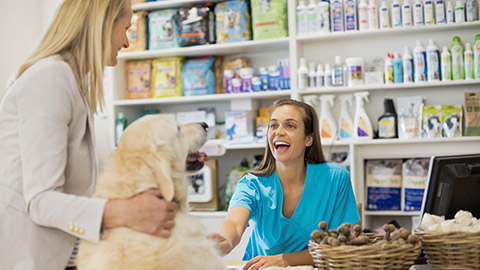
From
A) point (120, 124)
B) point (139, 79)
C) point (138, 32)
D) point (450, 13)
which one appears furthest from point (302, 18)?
point (120, 124)

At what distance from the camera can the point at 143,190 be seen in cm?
122

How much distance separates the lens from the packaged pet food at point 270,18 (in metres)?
3.82

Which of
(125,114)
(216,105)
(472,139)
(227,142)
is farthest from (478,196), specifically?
(125,114)

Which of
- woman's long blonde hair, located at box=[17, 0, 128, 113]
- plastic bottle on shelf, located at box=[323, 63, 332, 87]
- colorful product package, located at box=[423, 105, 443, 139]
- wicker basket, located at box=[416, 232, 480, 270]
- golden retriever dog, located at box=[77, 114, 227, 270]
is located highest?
plastic bottle on shelf, located at box=[323, 63, 332, 87]

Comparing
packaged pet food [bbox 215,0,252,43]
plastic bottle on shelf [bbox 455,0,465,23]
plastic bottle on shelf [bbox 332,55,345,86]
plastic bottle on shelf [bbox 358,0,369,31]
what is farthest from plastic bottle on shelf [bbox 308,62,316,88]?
plastic bottle on shelf [bbox 455,0,465,23]

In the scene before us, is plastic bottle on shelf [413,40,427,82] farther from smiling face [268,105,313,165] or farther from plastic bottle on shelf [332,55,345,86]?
smiling face [268,105,313,165]

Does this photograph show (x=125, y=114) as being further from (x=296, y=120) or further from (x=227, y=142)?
(x=296, y=120)

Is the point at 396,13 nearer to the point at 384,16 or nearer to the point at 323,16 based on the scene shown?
the point at 384,16

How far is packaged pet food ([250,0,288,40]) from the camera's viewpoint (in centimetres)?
382

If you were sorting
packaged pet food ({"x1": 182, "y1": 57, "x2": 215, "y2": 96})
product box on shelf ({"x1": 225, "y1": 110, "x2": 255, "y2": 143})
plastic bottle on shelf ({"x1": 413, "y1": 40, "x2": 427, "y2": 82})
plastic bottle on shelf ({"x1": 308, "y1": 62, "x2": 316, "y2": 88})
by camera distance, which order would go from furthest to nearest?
packaged pet food ({"x1": 182, "y1": 57, "x2": 215, "y2": 96}) < product box on shelf ({"x1": 225, "y1": 110, "x2": 255, "y2": 143}) < plastic bottle on shelf ({"x1": 308, "y1": 62, "x2": 316, "y2": 88}) < plastic bottle on shelf ({"x1": 413, "y1": 40, "x2": 427, "y2": 82})

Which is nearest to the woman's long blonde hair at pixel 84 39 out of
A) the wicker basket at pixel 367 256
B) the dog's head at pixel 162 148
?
the dog's head at pixel 162 148

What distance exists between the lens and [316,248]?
130cm

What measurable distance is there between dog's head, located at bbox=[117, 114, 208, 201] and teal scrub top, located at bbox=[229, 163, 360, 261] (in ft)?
2.41

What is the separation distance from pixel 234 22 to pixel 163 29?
1.86 ft
